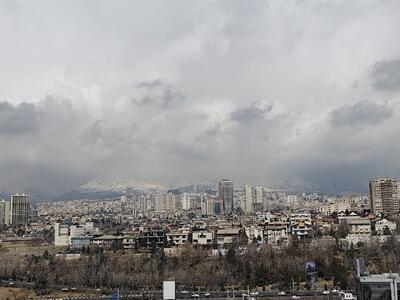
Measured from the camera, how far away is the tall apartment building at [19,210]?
343 feet

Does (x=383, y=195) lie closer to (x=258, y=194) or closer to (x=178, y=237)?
(x=178, y=237)

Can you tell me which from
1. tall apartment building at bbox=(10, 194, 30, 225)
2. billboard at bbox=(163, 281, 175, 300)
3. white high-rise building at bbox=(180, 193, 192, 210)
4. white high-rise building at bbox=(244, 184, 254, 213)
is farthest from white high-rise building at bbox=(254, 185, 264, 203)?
billboard at bbox=(163, 281, 175, 300)

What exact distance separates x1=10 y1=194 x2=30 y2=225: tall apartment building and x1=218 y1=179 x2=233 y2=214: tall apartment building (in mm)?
42525

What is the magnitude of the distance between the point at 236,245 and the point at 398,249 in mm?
13941

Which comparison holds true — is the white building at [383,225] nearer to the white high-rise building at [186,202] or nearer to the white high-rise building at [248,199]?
the white high-rise building at [248,199]

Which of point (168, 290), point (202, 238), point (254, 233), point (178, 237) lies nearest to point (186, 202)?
point (254, 233)

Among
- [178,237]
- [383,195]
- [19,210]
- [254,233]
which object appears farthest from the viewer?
[19,210]

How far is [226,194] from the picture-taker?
133875 millimetres

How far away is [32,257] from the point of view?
158ft

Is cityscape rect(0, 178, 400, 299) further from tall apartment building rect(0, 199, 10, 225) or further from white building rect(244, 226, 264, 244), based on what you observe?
tall apartment building rect(0, 199, 10, 225)

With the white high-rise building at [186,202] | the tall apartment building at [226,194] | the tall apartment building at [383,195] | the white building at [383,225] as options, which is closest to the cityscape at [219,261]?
the white building at [383,225]

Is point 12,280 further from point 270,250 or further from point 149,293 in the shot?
point 270,250

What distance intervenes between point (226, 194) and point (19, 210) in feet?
157

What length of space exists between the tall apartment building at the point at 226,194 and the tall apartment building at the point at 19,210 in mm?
42525
